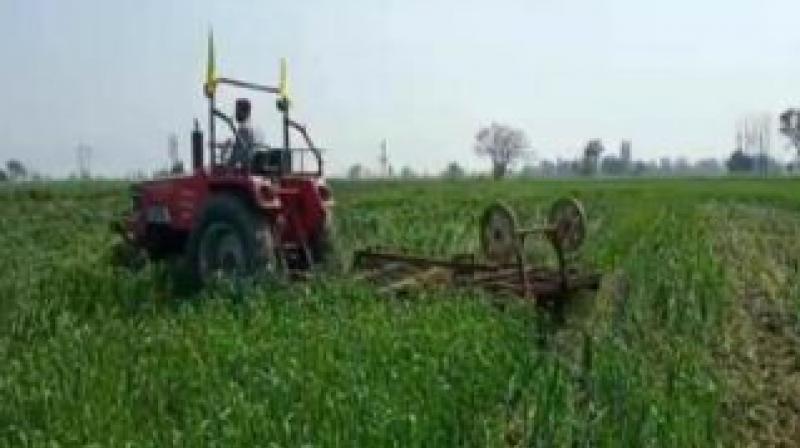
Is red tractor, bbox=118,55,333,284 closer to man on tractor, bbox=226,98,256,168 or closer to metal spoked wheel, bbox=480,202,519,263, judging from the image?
man on tractor, bbox=226,98,256,168

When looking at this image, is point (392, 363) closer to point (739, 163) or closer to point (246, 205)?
point (246, 205)

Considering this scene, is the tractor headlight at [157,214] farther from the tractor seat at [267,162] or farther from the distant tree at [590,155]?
the distant tree at [590,155]

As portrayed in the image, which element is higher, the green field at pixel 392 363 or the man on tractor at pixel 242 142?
the man on tractor at pixel 242 142

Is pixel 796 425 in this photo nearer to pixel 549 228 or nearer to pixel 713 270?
pixel 549 228

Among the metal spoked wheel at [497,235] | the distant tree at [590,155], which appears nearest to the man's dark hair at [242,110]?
the metal spoked wheel at [497,235]

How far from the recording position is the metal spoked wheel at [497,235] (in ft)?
35.2

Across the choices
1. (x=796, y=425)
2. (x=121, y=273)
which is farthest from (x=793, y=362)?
(x=121, y=273)

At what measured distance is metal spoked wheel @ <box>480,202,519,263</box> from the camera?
10.7m

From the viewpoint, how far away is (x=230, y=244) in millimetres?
9797

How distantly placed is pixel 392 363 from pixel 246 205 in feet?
12.2

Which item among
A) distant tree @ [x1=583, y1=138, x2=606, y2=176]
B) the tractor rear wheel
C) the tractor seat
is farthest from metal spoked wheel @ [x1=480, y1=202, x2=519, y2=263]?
distant tree @ [x1=583, y1=138, x2=606, y2=176]

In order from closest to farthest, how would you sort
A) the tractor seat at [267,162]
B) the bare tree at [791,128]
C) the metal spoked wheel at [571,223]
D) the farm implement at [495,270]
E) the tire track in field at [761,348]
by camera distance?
the tire track in field at [761,348] → the farm implement at [495,270] → the tractor seat at [267,162] → the metal spoked wheel at [571,223] → the bare tree at [791,128]

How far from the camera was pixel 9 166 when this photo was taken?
4176 inches

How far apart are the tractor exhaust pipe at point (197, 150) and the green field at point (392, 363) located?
1207 millimetres
